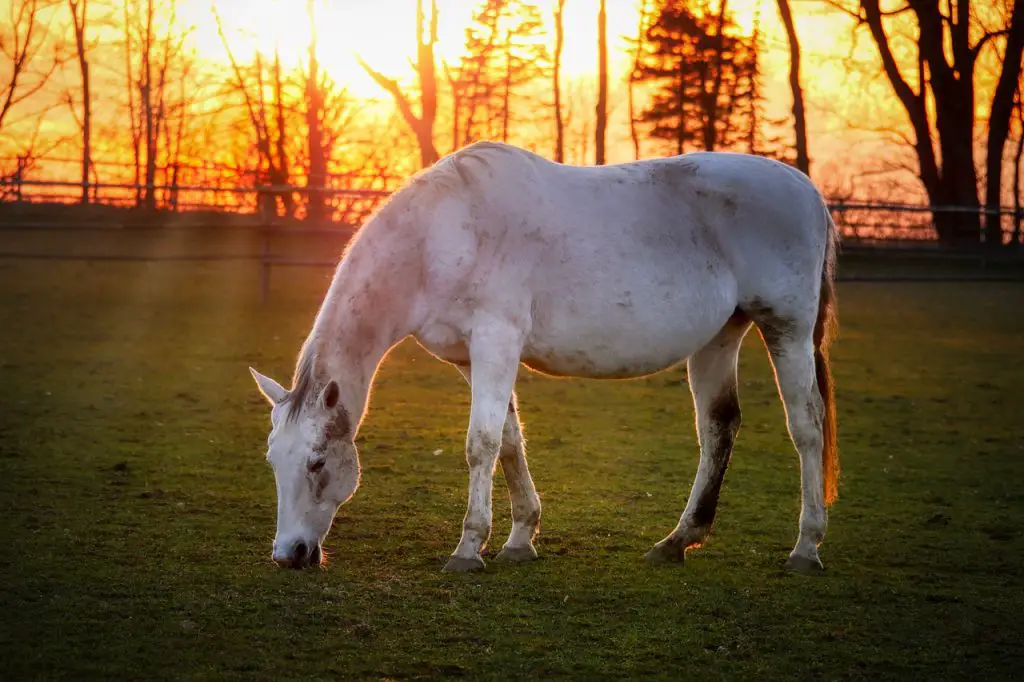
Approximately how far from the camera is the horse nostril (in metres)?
4.50

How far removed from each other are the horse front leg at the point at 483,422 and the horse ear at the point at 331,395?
58 centimetres

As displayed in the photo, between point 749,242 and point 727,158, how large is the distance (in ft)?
1.64

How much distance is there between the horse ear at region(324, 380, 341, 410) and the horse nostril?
1.79ft

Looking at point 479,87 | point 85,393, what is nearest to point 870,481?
point 85,393

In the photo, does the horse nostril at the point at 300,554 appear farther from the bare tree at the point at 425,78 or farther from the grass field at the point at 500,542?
the bare tree at the point at 425,78

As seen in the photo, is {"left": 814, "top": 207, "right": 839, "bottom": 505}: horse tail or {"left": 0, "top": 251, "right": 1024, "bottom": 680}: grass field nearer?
{"left": 0, "top": 251, "right": 1024, "bottom": 680}: grass field

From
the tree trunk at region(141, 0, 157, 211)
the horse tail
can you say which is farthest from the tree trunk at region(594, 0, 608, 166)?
the horse tail

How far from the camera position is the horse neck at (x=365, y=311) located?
4750mm

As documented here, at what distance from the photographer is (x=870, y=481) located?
720cm

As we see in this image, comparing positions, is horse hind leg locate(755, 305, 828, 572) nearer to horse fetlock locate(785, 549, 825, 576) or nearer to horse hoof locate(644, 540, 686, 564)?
horse fetlock locate(785, 549, 825, 576)

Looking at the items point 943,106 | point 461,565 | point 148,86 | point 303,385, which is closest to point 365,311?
point 303,385

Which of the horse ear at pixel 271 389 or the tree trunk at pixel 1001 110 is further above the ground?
the tree trunk at pixel 1001 110

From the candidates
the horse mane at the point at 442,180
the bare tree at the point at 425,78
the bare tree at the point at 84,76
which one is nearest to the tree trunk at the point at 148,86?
the bare tree at the point at 84,76

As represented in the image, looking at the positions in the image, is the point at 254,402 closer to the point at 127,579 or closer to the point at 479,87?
the point at 127,579
